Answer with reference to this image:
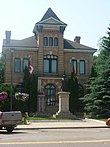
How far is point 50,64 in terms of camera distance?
50781mm

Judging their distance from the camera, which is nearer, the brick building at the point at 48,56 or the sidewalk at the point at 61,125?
the sidewalk at the point at 61,125

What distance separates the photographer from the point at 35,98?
157 ft

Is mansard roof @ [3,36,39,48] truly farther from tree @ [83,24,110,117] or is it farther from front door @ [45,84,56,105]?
tree @ [83,24,110,117]

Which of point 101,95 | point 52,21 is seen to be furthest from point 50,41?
point 101,95

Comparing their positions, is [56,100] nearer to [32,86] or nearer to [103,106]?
[32,86]

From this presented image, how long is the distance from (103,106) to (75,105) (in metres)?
9.46

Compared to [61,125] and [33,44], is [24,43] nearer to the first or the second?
[33,44]

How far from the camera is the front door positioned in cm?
5009

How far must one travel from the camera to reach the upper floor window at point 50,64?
50.9m

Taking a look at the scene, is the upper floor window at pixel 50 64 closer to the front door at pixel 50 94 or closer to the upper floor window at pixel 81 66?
the front door at pixel 50 94

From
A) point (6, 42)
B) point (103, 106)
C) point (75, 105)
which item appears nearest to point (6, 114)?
point (103, 106)

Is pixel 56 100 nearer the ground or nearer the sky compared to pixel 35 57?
nearer the ground

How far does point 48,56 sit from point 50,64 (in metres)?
1.17

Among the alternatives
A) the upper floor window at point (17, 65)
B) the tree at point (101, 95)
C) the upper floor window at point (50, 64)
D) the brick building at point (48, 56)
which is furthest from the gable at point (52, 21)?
the tree at point (101, 95)
